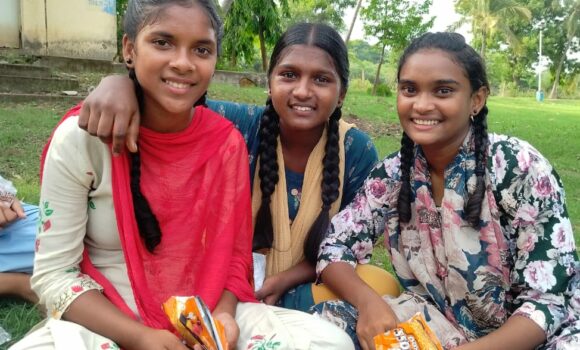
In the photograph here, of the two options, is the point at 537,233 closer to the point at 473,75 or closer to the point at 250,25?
the point at 473,75

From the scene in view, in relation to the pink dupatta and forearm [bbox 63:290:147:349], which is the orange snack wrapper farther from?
the pink dupatta

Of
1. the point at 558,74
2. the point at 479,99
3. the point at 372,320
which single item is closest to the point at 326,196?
the point at 372,320

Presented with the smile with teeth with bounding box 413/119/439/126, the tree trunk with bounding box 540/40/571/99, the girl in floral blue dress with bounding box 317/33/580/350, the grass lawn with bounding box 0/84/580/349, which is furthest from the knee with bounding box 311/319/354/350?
the tree trunk with bounding box 540/40/571/99

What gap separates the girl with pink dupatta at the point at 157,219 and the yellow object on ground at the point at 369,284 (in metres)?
0.39

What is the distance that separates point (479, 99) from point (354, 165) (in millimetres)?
760

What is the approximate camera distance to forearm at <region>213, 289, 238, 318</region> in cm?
203

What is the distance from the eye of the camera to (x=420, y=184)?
2299mm

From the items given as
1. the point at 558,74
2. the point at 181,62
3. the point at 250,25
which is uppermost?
the point at 250,25

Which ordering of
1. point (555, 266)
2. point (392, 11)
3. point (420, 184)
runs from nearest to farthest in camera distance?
1. point (555, 266)
2. point (420, 184)
3. point (392, 11)

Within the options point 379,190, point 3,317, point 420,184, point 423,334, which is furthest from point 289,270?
point 3,317

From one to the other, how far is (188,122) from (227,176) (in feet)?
0.83

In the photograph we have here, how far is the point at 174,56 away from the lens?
1968 millimetres

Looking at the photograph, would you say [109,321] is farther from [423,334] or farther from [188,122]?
[423,334]

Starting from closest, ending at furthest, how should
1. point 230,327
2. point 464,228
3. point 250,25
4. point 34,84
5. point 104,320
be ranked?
point 104,320
point 230,327
point 464,228
point 34,84
point 250,25
